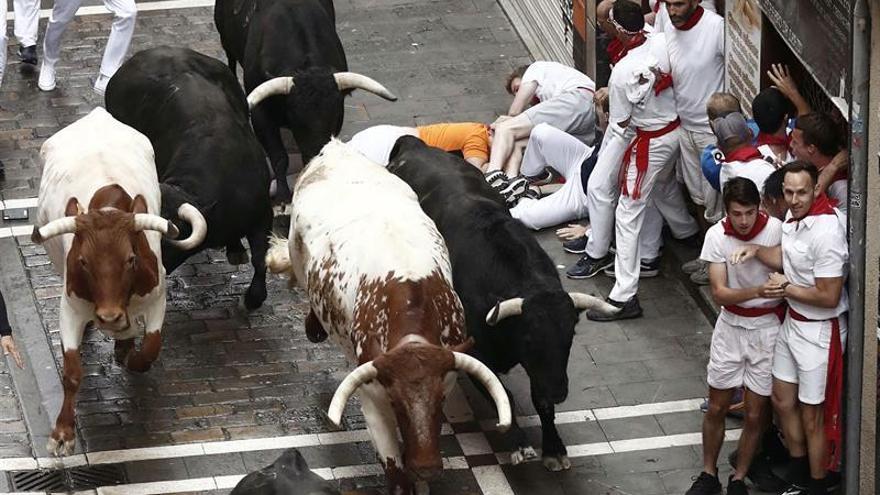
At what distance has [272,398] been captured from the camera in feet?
41.3

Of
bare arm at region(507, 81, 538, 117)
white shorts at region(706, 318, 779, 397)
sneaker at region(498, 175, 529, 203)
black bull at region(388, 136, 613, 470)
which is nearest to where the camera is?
white shorts at region(706, 318, 779, 397)

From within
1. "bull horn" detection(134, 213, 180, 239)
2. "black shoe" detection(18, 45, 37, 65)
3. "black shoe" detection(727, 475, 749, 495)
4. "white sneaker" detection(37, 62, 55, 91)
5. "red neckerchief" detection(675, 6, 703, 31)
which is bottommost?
"black shoe" detection(18, 45, 37, 65)

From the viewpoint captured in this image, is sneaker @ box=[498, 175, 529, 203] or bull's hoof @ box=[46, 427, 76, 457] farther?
sneaker @ box=[498, 175, 529, 203]

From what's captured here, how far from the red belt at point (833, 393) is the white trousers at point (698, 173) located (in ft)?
8.29

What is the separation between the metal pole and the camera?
10.3 m

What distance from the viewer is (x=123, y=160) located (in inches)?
479

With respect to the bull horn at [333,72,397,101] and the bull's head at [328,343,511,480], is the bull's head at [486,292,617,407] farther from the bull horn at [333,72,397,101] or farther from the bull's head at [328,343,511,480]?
the bull horn at [333,72,397,101]

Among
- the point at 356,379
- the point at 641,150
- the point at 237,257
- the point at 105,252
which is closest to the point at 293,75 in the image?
the point at 237,257

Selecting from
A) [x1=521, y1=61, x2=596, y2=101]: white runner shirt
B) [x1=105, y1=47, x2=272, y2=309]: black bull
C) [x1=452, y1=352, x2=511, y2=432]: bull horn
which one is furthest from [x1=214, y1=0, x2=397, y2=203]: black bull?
[x1=452, y1=352, x2=511, y2=432]: bull horn

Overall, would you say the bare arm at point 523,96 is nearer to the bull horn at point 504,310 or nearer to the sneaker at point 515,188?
the sneaker at point 515,188

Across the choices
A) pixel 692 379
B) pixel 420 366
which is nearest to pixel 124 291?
pixel 420 366

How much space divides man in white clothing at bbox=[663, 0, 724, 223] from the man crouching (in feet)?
6.99

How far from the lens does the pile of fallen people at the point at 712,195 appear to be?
10.7 meters

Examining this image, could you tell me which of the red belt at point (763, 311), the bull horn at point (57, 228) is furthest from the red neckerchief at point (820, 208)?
the bull horn at point (57, 228)
